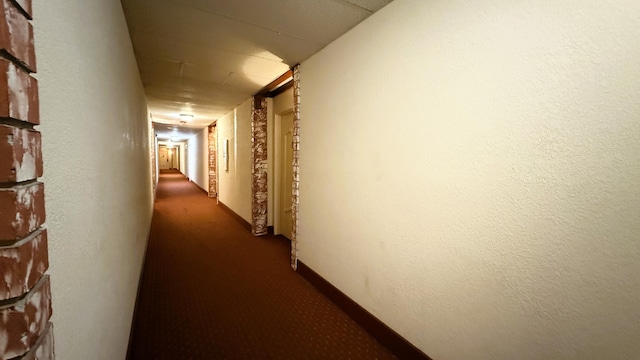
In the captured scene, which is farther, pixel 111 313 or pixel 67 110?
pixel 111 313

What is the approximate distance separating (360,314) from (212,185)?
7222 millimetres

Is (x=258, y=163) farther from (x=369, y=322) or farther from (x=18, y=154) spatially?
(x=18, y=154)

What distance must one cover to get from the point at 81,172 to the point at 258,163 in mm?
3429

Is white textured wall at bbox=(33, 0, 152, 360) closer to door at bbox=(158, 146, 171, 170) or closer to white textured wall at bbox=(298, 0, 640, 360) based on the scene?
white textured wall at bbox=(298, 0, 640, 360)

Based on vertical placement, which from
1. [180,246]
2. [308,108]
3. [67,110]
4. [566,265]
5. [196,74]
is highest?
[196,74]

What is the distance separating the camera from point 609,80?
923 mm

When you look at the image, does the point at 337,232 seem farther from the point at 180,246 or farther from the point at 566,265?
the point at 180,246

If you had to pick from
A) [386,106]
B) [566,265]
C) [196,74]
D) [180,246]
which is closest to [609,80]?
[566,265]

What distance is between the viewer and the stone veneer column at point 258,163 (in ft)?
13.8

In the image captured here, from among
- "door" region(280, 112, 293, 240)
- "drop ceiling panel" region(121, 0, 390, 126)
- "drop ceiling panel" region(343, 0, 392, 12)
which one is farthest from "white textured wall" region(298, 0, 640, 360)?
"door" region(280, 112, 293, 240)

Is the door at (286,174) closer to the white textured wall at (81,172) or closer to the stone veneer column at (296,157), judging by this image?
the stone veneer column at (296,157)

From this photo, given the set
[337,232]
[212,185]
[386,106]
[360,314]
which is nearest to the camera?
[386,106]

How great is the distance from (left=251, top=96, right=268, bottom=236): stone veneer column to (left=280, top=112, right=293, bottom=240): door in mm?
293

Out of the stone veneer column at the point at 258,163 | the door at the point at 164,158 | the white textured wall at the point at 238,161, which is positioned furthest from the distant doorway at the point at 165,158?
the stone veneer column at the point at 258,163
